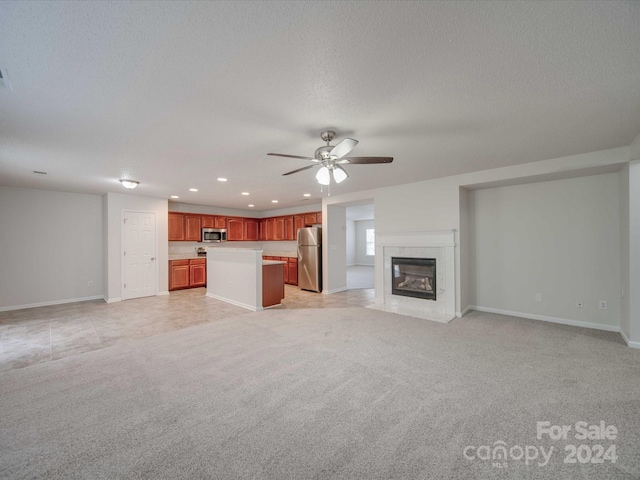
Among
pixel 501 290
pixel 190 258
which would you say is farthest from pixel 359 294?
pixel 190 258

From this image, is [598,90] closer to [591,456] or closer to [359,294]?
[591,456]

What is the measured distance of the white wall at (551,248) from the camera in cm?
364

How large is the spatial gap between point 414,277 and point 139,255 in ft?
20.1

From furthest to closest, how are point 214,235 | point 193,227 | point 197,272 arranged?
point 214,235 → point 193,227 → point 197,272

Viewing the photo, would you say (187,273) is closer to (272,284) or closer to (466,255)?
(272,284)

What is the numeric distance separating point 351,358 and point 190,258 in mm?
6002

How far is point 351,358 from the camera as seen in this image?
285cm

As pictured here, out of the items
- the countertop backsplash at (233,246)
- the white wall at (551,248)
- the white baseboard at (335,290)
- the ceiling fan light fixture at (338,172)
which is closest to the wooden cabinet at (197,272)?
the countertop backsplash at (233,246)

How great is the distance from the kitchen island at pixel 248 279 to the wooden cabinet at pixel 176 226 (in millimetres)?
1943

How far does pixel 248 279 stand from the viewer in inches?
201

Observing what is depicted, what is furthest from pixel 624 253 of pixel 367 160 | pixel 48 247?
pixel 48 247

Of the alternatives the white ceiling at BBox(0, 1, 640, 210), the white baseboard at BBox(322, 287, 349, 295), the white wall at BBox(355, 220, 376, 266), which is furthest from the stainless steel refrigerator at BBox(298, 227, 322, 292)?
the white wall at BBox(355, 220, 376, 266)

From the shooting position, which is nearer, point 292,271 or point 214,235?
point 292,271

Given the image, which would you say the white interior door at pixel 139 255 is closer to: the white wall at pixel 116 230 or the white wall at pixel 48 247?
the white wall at pixel 116 230
